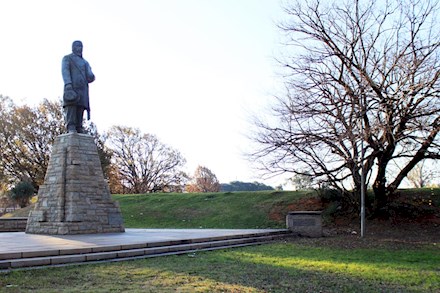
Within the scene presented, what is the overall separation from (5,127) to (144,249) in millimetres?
28304

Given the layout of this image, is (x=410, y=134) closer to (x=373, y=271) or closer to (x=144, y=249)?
(x=373, y=271)

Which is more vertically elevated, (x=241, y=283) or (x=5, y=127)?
(x=5, y=127)

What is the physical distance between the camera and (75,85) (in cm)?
1435

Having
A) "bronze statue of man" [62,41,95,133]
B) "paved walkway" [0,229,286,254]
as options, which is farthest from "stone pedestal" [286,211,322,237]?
"bronze statue of man" [62,41,95,133]

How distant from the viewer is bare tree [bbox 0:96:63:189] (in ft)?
109

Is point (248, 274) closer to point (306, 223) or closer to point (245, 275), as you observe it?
point (245, 275)

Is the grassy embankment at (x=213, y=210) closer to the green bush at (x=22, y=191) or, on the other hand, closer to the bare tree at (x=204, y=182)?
the green bush at (x=22, y=191)

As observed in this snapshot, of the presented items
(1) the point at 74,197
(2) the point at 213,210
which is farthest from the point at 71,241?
(2) the point at 213,210

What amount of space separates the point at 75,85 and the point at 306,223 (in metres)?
8.90

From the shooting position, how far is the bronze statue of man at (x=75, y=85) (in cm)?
1420

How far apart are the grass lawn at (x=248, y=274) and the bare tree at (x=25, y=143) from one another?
1074 inches

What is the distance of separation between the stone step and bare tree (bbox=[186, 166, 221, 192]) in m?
40.2

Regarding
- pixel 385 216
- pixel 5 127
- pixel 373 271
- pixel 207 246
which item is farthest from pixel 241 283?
pixel 5 127

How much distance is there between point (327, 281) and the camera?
21.1ft
